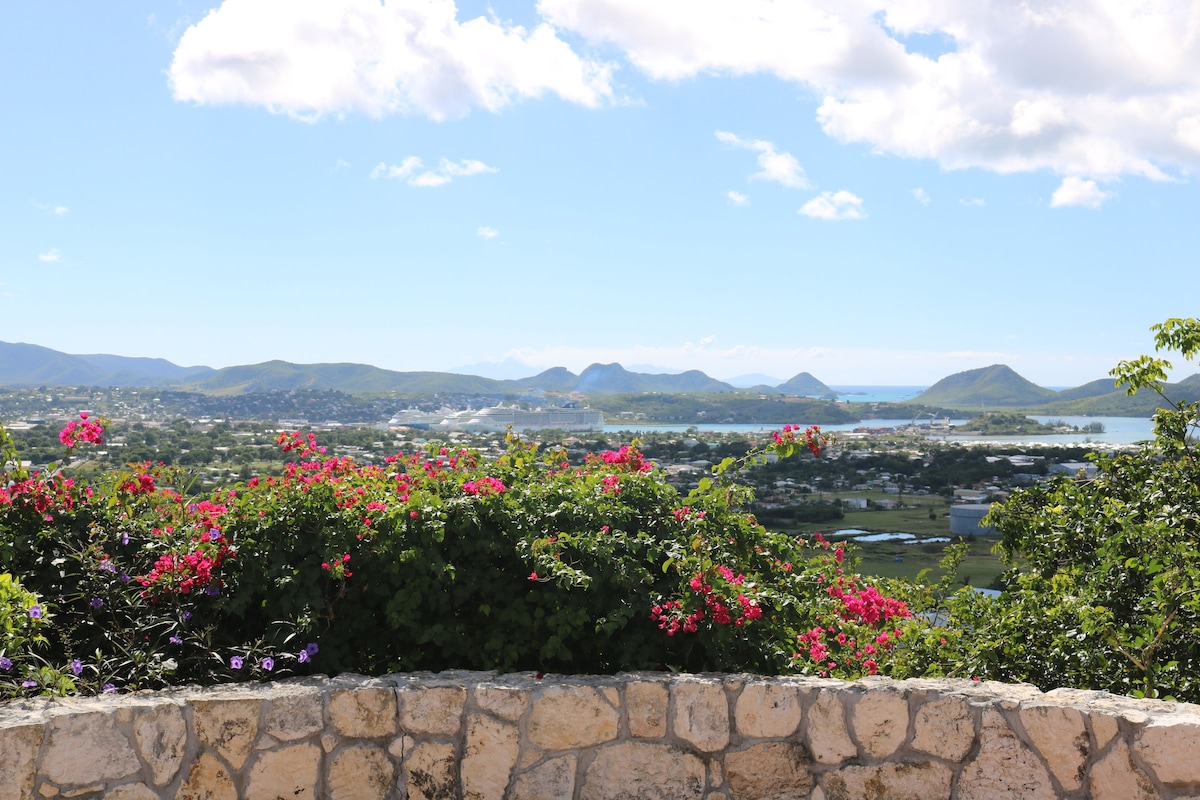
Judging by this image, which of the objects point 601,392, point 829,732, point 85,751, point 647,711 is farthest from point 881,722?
point 601,392

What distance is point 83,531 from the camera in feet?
12.9

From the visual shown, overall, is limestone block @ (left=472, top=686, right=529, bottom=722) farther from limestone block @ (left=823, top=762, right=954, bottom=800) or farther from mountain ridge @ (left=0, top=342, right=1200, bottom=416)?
mountain ridge @ (left=0, top=342, right=1200, bottom=416)

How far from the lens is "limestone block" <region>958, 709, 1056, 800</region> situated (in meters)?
3.32

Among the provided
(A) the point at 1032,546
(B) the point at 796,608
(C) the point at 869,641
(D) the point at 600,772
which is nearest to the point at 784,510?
(A) the point at 1032,546

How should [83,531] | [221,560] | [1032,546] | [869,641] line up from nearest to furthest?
1. [221,560]
2. [83,531]
3. [869,641]
4. [1032,546]

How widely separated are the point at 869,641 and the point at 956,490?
12812 millimetres

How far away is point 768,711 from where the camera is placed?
3477mm

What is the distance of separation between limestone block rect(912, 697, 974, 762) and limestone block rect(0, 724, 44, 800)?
3.28 m

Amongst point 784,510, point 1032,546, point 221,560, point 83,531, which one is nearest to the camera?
point 221,560

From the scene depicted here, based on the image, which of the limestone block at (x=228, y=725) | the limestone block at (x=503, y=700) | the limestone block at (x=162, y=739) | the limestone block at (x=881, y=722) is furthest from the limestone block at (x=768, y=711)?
the limestone block at (x=162, y=739)

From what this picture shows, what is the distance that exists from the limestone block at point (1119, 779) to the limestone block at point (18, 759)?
12.7 feet

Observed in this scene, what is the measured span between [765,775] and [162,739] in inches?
91.4

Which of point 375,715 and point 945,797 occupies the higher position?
point 375,715

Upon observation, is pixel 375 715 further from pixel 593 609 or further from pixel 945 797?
pixel 945 797
